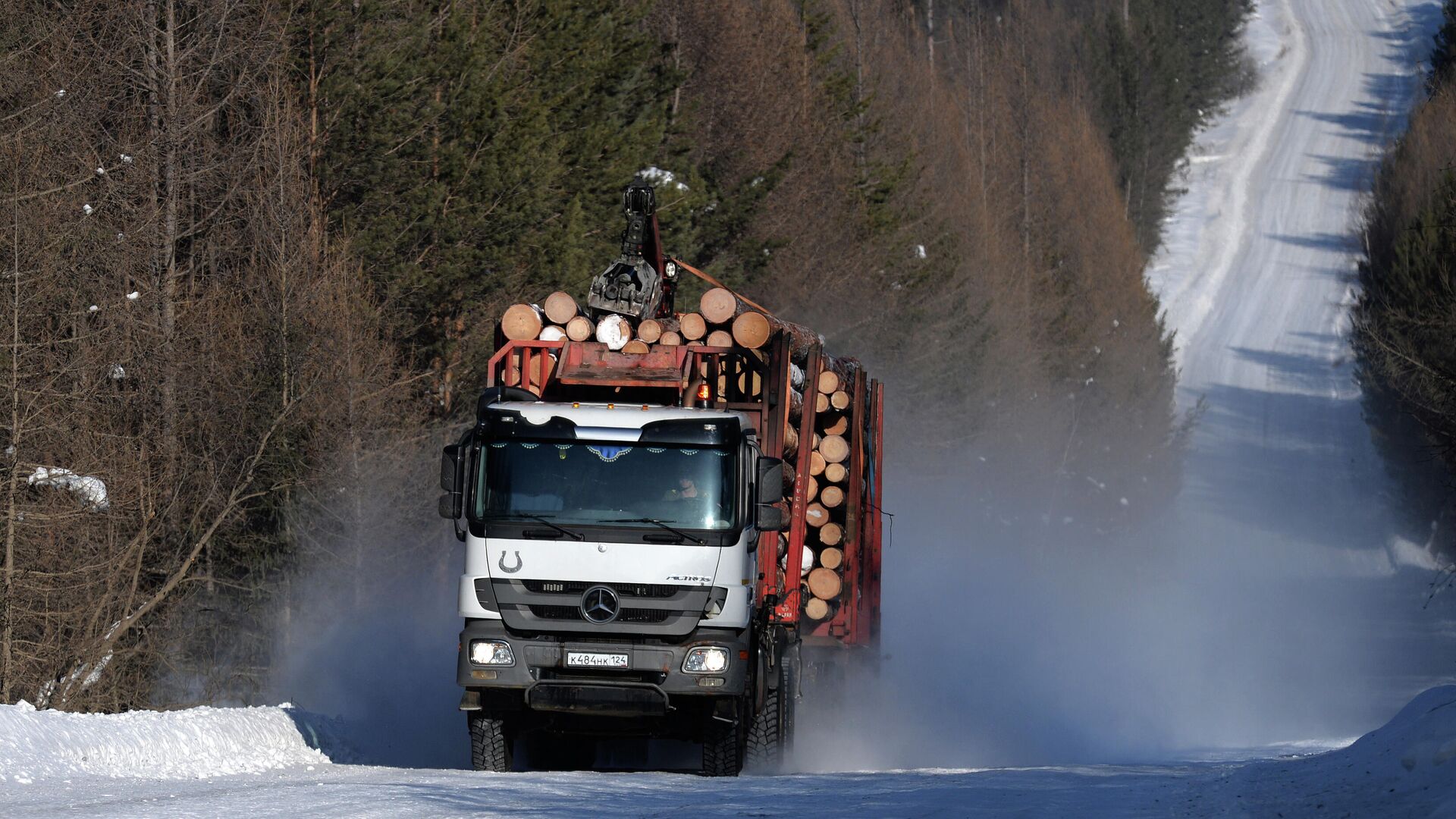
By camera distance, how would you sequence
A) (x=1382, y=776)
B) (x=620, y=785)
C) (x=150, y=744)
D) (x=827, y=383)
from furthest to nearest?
(x=827, y=383) < (x=150, y=744) < (x=620, y=785) < (x=1382, y=776)

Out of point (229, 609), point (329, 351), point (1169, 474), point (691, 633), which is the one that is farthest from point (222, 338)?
point (1169, 474)

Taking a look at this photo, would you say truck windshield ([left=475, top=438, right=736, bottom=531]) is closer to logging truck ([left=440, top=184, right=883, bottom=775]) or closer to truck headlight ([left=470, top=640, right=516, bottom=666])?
logging truck ([left=440, top=184, right=883, bottom=775])

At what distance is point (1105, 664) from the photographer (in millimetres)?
32250

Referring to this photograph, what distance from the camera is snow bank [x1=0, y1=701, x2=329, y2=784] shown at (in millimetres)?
10664

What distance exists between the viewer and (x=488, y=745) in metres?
12.0

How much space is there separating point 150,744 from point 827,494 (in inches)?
223

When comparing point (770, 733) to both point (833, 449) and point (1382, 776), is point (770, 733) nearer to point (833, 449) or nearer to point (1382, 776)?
point (833, 449)

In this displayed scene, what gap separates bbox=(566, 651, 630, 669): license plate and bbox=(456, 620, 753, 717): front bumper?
0.02 meters

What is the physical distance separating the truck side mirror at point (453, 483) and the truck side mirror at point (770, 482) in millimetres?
1912

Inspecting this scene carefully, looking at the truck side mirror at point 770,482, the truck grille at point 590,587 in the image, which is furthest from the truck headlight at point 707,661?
the truck side mirror at point 770,482

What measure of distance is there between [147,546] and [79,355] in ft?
10.5

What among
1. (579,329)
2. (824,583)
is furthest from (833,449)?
(579,329)

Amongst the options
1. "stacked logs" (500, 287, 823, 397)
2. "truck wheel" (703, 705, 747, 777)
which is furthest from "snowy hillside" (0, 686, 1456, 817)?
"stacked logs" (500, 287, 823, 397)

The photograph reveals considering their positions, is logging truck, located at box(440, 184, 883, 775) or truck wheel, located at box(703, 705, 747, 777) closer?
logging truck, located at box(440, 184, 883, 775)
